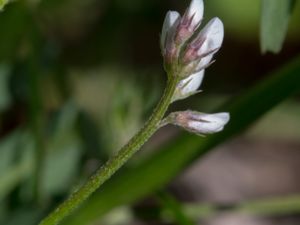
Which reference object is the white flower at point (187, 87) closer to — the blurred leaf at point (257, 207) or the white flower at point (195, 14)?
the white flower at point (195, 14)

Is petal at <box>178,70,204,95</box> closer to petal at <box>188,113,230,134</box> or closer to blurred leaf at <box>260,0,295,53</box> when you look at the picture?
petal at <box>188,113,230,134</box>

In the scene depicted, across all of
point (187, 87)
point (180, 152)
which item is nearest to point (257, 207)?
point (180, 152)

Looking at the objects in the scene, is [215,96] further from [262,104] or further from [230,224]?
[262,104]

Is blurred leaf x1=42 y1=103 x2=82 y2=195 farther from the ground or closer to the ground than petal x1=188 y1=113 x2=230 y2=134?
closer to the ground

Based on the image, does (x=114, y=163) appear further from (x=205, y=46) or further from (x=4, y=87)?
(x=4, y=87)

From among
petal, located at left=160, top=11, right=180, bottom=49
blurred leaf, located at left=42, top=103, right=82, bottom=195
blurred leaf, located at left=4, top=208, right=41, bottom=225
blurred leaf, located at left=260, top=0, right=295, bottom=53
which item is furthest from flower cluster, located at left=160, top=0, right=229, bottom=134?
blurred leaf, located at left=42, top=103, right=82, bottom=195
